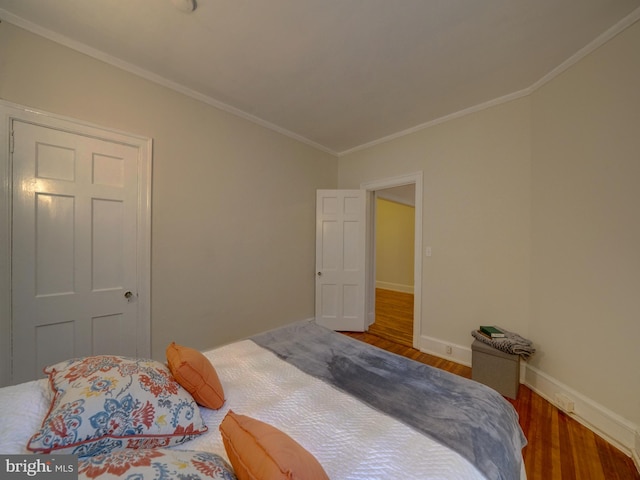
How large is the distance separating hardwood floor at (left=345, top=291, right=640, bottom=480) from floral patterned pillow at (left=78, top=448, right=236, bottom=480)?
182 cm

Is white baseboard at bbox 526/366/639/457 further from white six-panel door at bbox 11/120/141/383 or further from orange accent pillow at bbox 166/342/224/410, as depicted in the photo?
white six-panel door at bbox 11/120/141/383

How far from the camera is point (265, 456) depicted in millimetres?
611

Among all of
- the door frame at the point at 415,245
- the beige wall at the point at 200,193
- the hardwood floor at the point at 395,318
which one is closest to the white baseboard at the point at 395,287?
the hardwood floor at the point at 395,318

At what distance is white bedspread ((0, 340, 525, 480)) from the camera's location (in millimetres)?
741

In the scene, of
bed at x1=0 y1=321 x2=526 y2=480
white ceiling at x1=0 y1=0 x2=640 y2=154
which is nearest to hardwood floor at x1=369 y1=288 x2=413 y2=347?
bed at x1=0 y1=321 x2=526 y2=480

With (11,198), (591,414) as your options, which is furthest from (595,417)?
(11,198)

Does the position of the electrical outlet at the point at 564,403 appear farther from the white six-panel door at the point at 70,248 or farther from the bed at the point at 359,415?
the white six-panel door at the point at 70,248

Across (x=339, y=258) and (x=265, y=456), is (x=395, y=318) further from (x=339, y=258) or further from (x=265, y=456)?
(x=265, y=456)

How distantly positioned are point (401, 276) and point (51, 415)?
6241 millimetres

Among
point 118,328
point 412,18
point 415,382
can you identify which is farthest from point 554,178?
point 118,328

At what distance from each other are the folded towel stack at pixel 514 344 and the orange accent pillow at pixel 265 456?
6.92ft

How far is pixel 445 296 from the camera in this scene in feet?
8.89

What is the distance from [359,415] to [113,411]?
2.84 ft

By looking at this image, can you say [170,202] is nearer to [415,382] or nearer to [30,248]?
[30,248]
